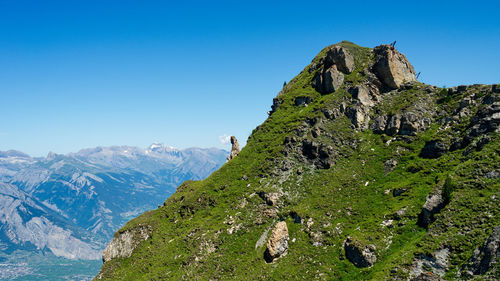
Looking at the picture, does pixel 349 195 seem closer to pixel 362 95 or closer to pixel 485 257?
pixel 485 257

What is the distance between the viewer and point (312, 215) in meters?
69.6

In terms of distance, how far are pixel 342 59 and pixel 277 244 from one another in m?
70.1

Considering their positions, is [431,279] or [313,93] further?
[313,93]

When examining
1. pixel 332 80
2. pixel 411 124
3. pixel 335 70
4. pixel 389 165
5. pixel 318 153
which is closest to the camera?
pixel 389 165

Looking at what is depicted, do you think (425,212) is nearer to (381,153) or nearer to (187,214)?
(381,153)

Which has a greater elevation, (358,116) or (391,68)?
(391,68)

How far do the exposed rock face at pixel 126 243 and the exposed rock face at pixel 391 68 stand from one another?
304 feet

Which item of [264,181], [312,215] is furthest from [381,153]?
[264,181]

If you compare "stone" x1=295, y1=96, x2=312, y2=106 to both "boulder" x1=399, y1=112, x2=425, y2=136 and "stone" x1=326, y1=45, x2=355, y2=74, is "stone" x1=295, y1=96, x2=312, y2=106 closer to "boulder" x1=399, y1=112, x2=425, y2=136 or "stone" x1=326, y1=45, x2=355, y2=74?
"stone" x1=326, y1=45, x2=355, y2=74

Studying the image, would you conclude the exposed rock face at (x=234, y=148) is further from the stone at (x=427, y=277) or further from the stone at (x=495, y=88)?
the stone at (x=495, y=88)

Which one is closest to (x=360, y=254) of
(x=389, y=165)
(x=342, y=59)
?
(x=389, y=165)

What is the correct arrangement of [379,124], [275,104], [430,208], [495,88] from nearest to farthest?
[430,208] < [495,88] < [379,124] < [275,104]

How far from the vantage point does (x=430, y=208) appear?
2136 inches

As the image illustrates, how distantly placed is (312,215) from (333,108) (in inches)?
1559
